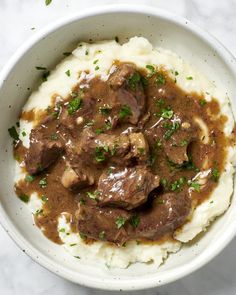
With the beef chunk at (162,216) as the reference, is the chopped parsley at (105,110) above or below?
above

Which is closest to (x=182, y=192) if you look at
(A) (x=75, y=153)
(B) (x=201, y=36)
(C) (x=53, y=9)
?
(A) (x=75, y=153)

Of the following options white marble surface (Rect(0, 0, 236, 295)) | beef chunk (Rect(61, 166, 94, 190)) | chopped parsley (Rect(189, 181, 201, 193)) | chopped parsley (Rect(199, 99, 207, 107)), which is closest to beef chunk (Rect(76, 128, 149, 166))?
beef chunk (Rect(61, 166, 94, 190))

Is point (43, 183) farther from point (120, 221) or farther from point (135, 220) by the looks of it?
point (135, 220)

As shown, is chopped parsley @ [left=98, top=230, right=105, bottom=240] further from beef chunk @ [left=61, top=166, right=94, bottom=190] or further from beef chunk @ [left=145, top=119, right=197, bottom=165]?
beef chunk @ [left=145, top=119, right=197, bottom=165]

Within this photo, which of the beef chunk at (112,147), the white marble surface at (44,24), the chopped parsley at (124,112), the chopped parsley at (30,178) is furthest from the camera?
the white marble surface at (44,24)

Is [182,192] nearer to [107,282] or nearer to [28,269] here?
[107,282]

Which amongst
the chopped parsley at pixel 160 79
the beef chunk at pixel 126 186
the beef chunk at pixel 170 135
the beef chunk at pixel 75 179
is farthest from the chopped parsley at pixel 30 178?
the chopped parsley at pixel 160 79

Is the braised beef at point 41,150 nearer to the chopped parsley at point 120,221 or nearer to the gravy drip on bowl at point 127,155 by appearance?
the gravy drip on bowl at point 127,155

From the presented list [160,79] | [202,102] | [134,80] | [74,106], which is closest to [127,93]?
[134,80]
